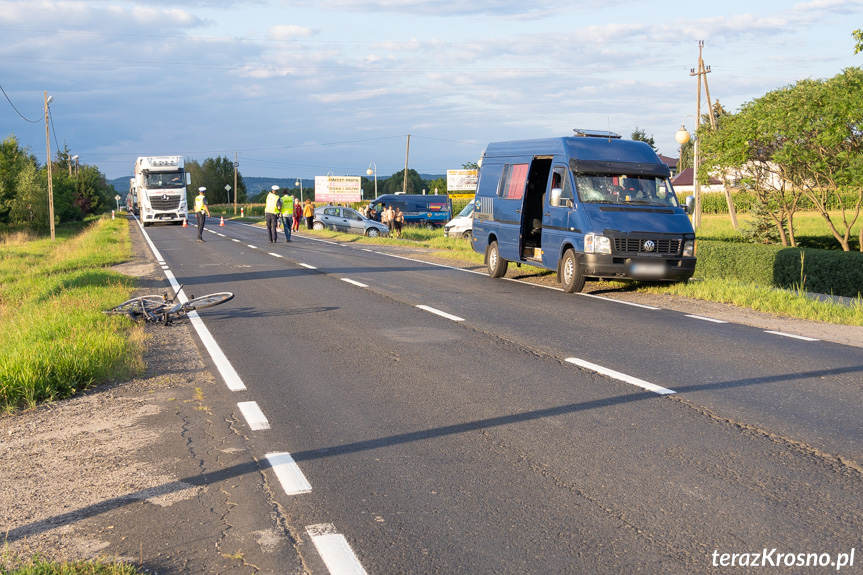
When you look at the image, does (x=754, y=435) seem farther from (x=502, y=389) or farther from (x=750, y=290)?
(x=750, y=290)

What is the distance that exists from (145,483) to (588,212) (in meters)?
10.7

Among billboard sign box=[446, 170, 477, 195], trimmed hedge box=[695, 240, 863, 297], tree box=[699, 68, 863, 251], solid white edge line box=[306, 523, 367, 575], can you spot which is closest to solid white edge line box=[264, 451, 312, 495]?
solid white edge line box=[306, 523, 367, 575]

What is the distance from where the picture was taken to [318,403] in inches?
259

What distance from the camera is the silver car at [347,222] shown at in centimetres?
4122

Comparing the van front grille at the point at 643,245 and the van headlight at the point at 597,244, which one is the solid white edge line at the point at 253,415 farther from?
the van front grille at the point at 643,245

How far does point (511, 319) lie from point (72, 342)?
5501mm

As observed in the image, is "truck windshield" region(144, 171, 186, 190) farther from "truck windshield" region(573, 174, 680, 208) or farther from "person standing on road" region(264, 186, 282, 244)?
"truck windshield" region(573, 174, 680, 208)

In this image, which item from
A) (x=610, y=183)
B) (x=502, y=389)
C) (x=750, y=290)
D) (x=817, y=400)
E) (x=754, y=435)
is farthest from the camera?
(x=610, y=183)

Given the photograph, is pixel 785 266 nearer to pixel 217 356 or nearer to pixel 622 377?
pixel 622 377

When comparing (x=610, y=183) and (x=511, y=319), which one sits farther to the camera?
(x=610, y=183)

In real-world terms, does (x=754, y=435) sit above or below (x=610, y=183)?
below

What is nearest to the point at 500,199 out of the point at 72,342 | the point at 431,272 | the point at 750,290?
the point at 431,272

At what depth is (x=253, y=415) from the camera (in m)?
6.22

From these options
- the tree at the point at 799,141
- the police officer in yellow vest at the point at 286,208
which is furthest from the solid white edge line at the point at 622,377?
the police officer in yellow vest at the point at 286,208
